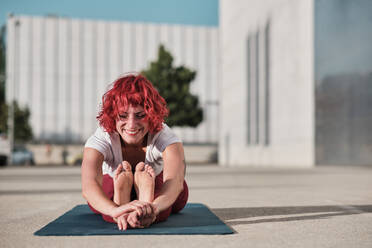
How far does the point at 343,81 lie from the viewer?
53.8 feet

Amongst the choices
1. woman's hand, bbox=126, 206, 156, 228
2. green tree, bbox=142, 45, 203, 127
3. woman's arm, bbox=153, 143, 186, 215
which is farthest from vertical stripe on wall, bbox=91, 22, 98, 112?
woman's hand, bbox=126, 206, 156, 228

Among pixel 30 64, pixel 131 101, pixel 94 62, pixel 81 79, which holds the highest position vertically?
pixel 94 62

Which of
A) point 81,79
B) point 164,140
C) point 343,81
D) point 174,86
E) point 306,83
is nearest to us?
point 164,140

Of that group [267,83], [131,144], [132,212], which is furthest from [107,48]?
[132,212]

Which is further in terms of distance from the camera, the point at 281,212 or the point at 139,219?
the point at 281,212

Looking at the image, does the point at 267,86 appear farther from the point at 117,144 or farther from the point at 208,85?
the point at 117,144

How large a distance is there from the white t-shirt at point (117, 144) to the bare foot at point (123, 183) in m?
0.19

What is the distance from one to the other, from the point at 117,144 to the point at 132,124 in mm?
269

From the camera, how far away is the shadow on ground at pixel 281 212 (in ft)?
13.0

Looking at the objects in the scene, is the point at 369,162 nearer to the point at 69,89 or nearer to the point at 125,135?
the point at 125,135

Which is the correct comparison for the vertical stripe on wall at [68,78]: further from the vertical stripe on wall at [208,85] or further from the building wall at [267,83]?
the building wall at [267,83]

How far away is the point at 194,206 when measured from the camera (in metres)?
4.86

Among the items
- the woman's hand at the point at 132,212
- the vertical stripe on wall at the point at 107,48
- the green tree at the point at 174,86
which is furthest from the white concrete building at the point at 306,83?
the vertical stripe on wall at the point at 107,48

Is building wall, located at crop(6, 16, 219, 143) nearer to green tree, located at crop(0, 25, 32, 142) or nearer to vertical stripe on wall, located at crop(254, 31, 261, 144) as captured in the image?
green tree, located at crop(0, 25, 32, 142)
